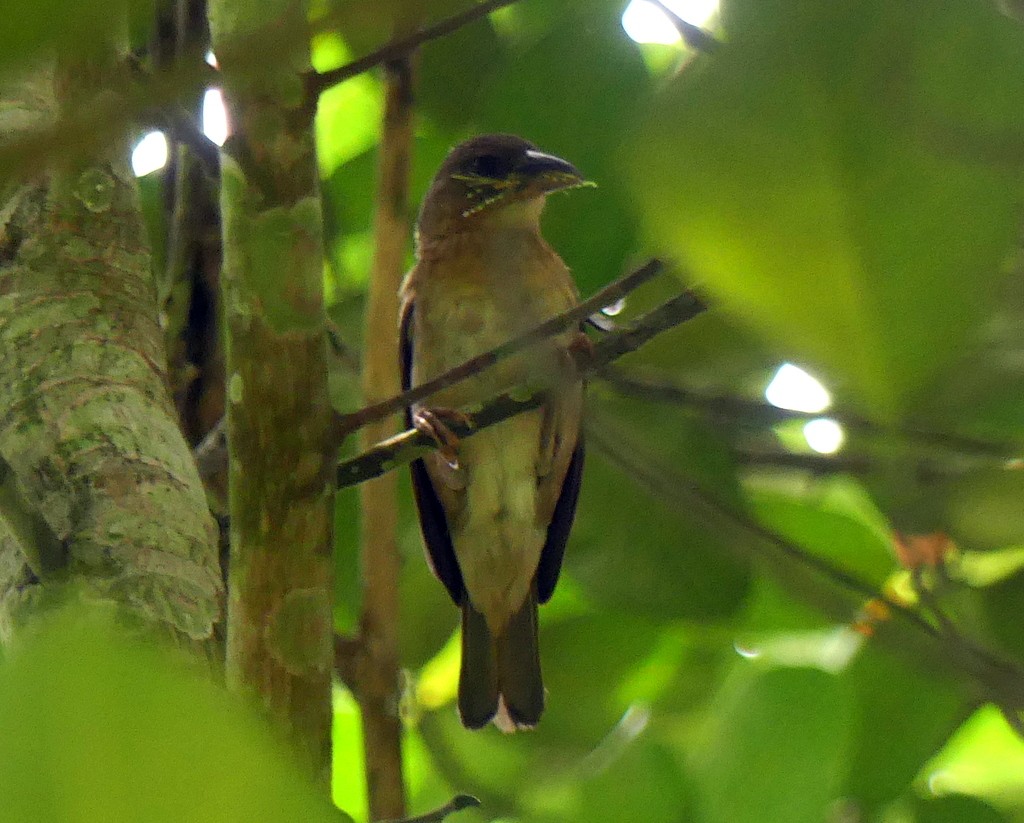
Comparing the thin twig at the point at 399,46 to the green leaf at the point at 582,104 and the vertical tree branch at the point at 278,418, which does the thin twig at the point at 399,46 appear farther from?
the green leaf at the point at 582,104

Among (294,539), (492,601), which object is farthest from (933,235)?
(492,601)

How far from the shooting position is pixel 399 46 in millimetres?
1333

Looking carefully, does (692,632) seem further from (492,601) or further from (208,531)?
(492,601)

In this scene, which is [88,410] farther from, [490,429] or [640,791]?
[490,429]

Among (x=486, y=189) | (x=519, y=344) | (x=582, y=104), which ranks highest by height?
(x=486, y=189)

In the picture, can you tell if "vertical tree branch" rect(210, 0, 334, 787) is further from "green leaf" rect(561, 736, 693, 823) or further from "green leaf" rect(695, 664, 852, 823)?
"green leaf" rect(695, 664, 852, 823)

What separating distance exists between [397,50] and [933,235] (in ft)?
2.92

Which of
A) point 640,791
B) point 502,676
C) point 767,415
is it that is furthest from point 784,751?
point 502,676

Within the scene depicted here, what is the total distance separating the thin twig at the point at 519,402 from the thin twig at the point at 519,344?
7cm

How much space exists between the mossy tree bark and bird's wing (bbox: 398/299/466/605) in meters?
1.35

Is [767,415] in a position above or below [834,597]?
above

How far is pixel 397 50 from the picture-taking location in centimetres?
134

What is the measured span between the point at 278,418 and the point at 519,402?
0.42m

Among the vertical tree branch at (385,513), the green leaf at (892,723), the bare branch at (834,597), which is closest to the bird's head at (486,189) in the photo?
the vertical tree branch at (385,513)
